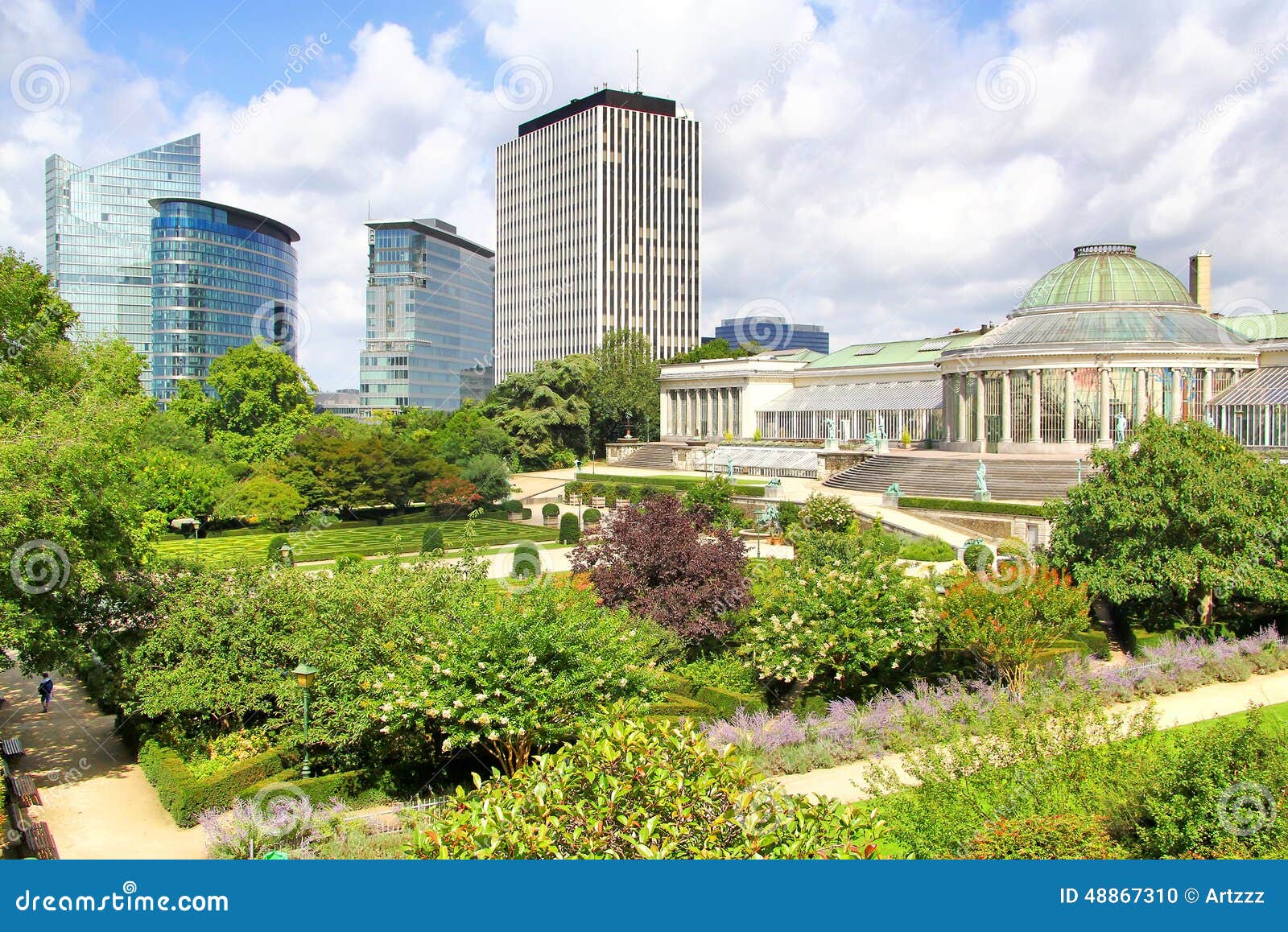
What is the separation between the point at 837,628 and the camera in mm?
19672

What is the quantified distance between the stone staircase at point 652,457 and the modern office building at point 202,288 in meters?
59.4

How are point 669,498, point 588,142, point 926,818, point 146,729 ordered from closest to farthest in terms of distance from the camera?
point 926,818, point 146,729, point 669,498, point 588,142

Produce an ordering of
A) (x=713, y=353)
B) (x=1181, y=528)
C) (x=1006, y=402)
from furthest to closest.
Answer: (x=713, y=353), (x=1006, y=402), (x=1181, y=528)

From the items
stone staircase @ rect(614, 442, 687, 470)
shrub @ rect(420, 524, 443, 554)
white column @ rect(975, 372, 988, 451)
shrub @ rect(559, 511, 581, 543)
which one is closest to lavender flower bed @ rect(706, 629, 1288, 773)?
shrub @ rect(420, 524, 443, 554)

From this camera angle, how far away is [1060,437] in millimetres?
→ 49062

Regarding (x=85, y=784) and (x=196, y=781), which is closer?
(x=196, y=781)

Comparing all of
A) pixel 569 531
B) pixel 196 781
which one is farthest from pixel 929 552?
pixel 196 781

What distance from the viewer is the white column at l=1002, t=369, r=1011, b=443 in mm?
50625

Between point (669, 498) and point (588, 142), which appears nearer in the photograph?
point (669, 498)

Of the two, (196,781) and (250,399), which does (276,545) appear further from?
(250,399)

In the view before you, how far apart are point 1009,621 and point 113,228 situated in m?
144

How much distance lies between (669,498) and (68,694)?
1486 cm

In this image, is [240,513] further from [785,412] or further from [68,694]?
[785,412]

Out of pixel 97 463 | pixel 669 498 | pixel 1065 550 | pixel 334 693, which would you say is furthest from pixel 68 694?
pixel 1065 550
